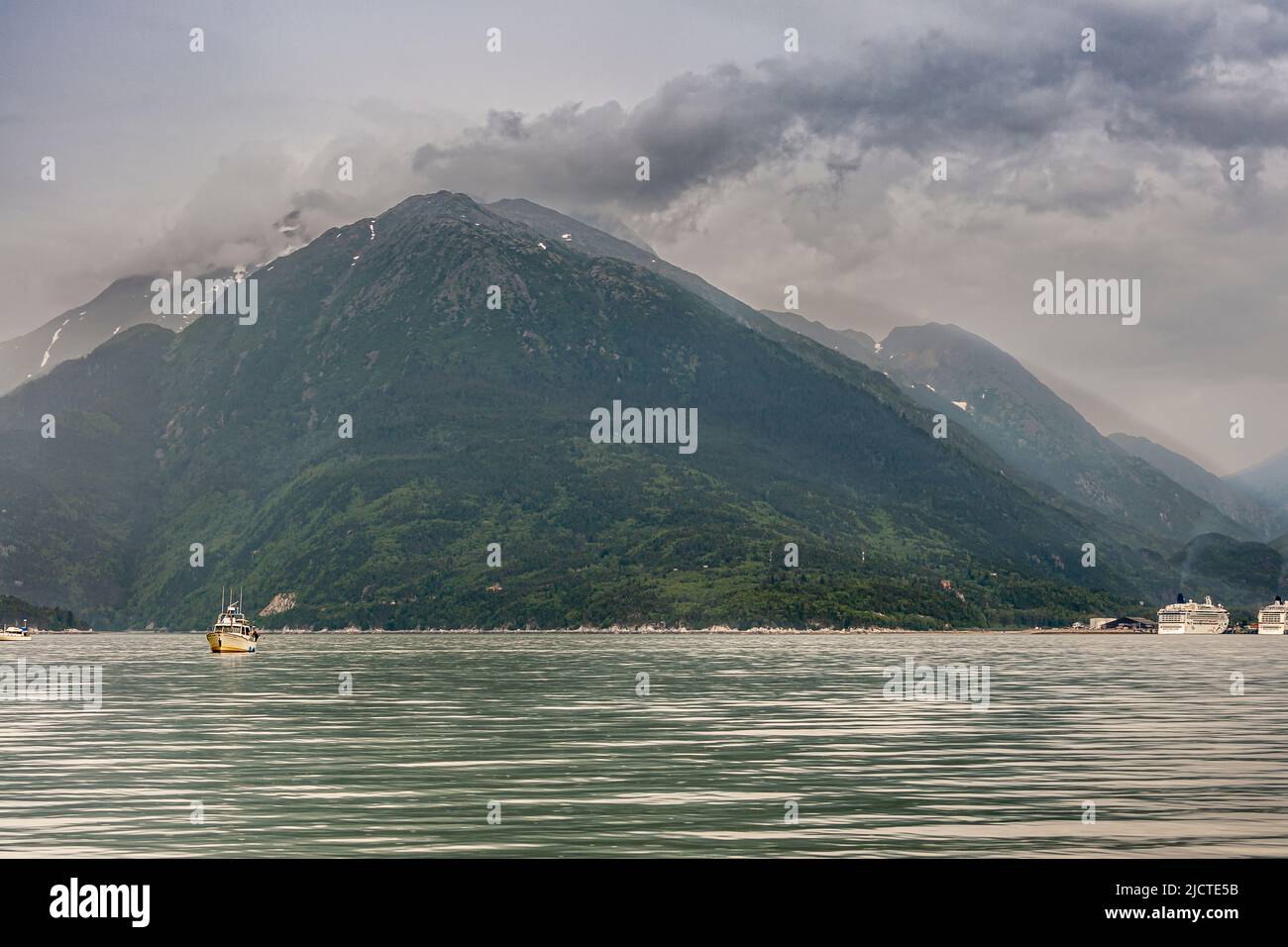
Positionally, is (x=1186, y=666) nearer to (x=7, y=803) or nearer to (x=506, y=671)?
(x=506, y=671)

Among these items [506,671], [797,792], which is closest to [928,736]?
[797,792]

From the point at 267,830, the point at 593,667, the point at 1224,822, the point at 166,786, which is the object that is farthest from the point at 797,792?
the point at 593,667

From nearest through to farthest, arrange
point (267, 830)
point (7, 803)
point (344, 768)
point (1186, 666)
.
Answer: point (267, 830) → point (7, 803) → point (344, 768) → point (1186, 666)
